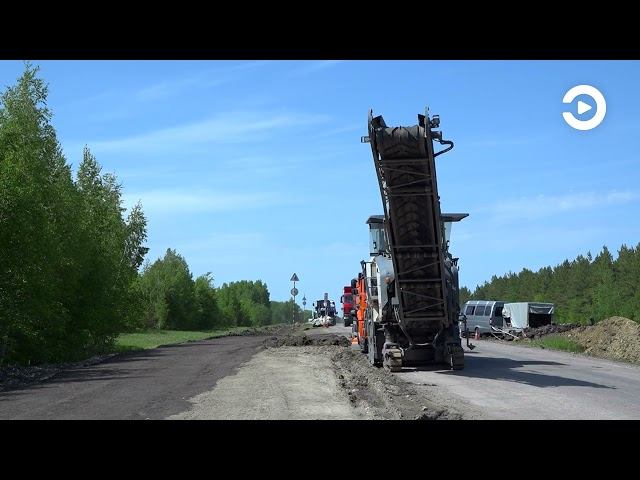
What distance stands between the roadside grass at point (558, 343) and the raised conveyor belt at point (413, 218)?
1563cm

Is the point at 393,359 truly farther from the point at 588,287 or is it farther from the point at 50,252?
the point at 588,287

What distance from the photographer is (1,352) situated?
2394 centimetres

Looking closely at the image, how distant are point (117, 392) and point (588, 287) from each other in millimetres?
93218

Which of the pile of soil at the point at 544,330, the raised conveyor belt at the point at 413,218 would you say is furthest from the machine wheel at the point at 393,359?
the pile of soil at the point at 544,330

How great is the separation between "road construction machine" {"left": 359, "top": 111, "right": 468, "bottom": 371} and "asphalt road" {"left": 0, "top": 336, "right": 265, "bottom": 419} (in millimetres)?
4613

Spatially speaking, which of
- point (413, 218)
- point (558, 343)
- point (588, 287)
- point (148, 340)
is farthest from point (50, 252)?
point (588, 287)

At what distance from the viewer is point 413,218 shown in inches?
696

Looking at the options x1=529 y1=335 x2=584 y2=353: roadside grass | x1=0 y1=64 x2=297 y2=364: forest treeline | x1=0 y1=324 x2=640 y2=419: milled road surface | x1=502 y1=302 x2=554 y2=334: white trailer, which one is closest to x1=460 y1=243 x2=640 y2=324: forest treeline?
x1=502 y1=302 x2=554 y2=334: white trailer

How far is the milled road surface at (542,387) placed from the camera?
40.0 ft

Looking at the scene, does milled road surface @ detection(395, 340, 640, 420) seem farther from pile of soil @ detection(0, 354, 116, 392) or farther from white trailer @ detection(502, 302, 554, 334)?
white trailer @ detection(502, 302, 554, 334)

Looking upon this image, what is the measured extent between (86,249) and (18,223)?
905 cm
